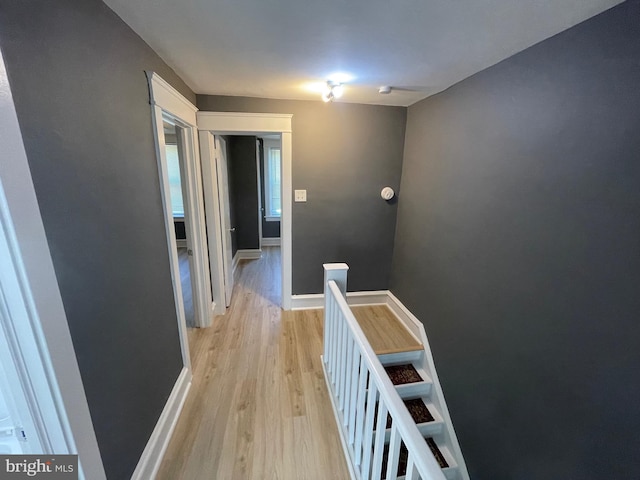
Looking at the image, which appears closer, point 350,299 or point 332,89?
point 332,89

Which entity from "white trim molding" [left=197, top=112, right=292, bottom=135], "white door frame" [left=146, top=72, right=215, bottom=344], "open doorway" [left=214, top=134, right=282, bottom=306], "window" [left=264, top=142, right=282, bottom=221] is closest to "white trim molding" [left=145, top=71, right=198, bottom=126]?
"white door frame" [left=146, top=72, right=215, bottom=344]

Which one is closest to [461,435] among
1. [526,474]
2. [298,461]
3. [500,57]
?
[526,474]

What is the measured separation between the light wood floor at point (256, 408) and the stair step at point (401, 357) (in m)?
0.62

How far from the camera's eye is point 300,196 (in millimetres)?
2725

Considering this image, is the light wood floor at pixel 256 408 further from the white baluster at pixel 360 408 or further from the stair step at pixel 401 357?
the stair step at pixel 401 357

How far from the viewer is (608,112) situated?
39.4 inches

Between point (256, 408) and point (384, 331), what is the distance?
4.58 feet

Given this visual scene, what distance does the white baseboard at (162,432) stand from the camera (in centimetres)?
130

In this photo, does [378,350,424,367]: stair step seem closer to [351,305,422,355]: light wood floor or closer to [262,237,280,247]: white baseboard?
[351,305,422,355]: light wood floor

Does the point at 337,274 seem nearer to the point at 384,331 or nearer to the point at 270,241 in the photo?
the point at 384,331

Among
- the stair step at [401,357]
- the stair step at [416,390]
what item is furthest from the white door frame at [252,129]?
the stair step at [416,390]

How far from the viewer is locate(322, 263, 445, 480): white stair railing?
2.70 ft

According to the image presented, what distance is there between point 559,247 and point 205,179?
262cm

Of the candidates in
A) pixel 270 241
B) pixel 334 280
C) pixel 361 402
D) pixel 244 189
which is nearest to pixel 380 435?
pixel 361 402
